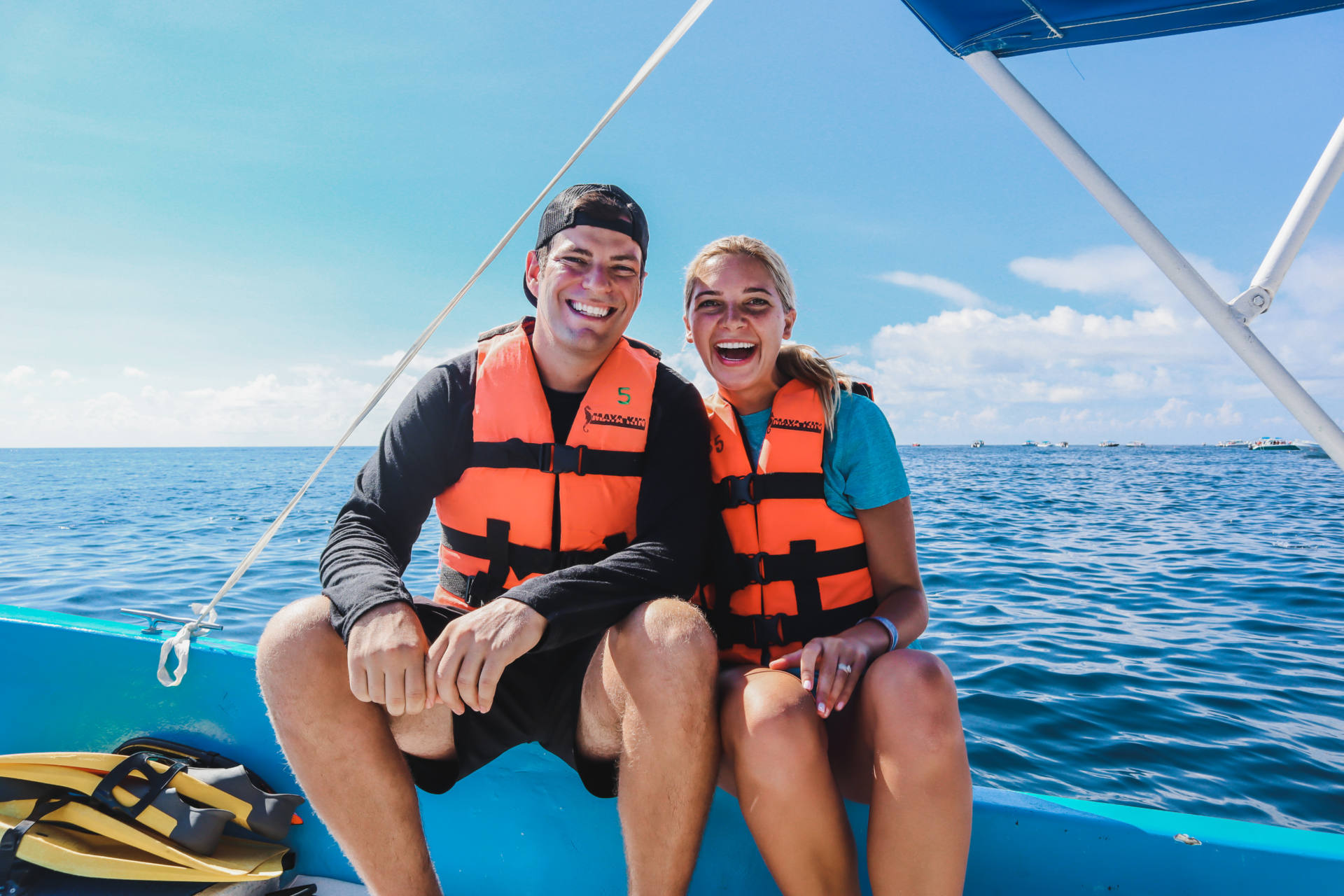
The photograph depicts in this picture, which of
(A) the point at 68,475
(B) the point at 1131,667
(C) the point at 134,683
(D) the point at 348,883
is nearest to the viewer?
(D) the point at 348,883

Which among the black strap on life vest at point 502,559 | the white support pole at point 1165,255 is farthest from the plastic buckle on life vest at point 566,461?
the white support pole at point 1165,255

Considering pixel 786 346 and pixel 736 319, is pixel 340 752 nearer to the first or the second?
pixel 736 319

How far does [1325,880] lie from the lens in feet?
4.75

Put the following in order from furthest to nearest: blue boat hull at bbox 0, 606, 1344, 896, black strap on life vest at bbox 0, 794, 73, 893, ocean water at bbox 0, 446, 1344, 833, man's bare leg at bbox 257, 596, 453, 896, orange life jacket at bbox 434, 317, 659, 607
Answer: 1. ocean water at bbox 0, 446, 1344, 833
2. orange life jacket at bbox 434, 317, 659, 607
3. black strap on life vest at bbox 0, 794, 73, 893
4. blue boat hull at bbox 0, 606, 1344, 896
5. man's bare leg at bbox 257, 596, 453, 896

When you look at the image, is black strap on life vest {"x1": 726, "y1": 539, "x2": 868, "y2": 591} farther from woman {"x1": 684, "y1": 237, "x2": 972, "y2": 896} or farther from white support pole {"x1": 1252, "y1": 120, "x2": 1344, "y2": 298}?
white support pole {"x1": 1252, "y1": 120, "x2": 1344, "y2": 298}

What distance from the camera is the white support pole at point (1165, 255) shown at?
125 cm

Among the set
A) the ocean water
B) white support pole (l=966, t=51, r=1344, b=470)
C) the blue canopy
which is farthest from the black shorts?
the ocean water

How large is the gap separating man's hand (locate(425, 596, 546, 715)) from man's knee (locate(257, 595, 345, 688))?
0.75 ft

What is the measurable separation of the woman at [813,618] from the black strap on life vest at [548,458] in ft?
0.99

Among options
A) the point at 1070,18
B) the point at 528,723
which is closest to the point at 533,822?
the point at 528,723

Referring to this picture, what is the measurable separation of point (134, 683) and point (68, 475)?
4644 centimetres

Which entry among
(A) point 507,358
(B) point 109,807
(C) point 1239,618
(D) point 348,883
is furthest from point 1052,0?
(C) point 1239,618

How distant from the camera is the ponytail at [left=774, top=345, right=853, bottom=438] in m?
1.97

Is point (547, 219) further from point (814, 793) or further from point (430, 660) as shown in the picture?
point (814, 793)
